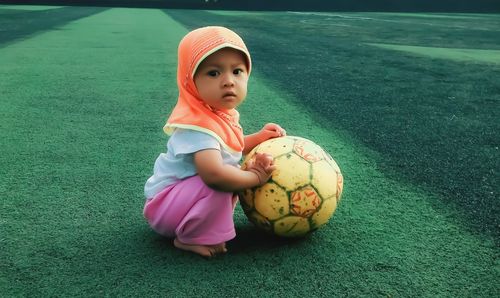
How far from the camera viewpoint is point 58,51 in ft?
24.8

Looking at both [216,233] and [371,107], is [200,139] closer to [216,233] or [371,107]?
[216,233]

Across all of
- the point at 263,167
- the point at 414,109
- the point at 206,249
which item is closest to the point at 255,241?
the point at 206,249

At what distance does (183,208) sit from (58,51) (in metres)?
6.40

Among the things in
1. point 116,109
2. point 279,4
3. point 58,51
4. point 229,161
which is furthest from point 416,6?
point 229,161

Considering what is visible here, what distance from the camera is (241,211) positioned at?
2332mm

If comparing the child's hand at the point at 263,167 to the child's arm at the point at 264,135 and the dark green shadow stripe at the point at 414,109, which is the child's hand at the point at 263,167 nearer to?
the child's arm at the point at 264,135

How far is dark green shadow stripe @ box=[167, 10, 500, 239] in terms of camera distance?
8.87ft

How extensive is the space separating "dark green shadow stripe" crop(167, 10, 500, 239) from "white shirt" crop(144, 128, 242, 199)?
117cm

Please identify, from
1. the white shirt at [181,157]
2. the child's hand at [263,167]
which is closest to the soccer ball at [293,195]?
the child's hand at [263,167]

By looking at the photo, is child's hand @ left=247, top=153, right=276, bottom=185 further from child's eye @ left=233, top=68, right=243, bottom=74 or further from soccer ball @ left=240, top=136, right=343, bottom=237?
child's eye @ left=233, top=68, right=243, bottom=74

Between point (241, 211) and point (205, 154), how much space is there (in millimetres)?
603

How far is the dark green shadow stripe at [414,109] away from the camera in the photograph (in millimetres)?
2704

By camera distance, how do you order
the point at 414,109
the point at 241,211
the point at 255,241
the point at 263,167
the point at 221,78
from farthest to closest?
the point at 414,109 < the point at 241,211 < the point at 255,241 < the point at 263,167 < the point at 221,78

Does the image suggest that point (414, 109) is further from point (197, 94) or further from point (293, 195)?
point (197, 94)
